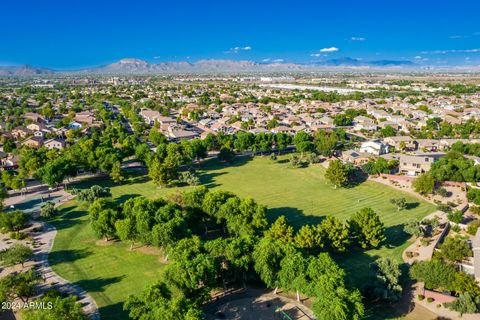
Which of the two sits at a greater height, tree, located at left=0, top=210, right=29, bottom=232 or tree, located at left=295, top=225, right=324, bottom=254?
tree, located at left=0, top=210, right=29, bottom=232

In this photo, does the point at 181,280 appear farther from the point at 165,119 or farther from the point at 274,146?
the point at 165,119

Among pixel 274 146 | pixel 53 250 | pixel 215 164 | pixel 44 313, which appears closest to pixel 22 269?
pixel 53 250

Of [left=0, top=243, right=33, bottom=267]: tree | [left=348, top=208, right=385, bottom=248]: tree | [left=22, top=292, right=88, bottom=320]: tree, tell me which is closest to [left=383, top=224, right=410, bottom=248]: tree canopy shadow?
[left=348, top=208, right=385, bottom=248]: tree

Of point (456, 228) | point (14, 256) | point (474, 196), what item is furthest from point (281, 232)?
A: point (474, 196)

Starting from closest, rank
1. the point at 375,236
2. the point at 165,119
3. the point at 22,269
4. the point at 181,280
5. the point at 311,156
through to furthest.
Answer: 1. the point at 181,280
2. the point at 22,269
3. the point at 375,236
4. the point at 311,156
5. the point at 165,119

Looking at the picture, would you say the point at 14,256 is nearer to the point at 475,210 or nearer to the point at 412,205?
the point at 412,205

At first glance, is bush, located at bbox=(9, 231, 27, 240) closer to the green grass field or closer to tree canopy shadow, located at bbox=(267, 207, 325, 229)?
the green grass field
